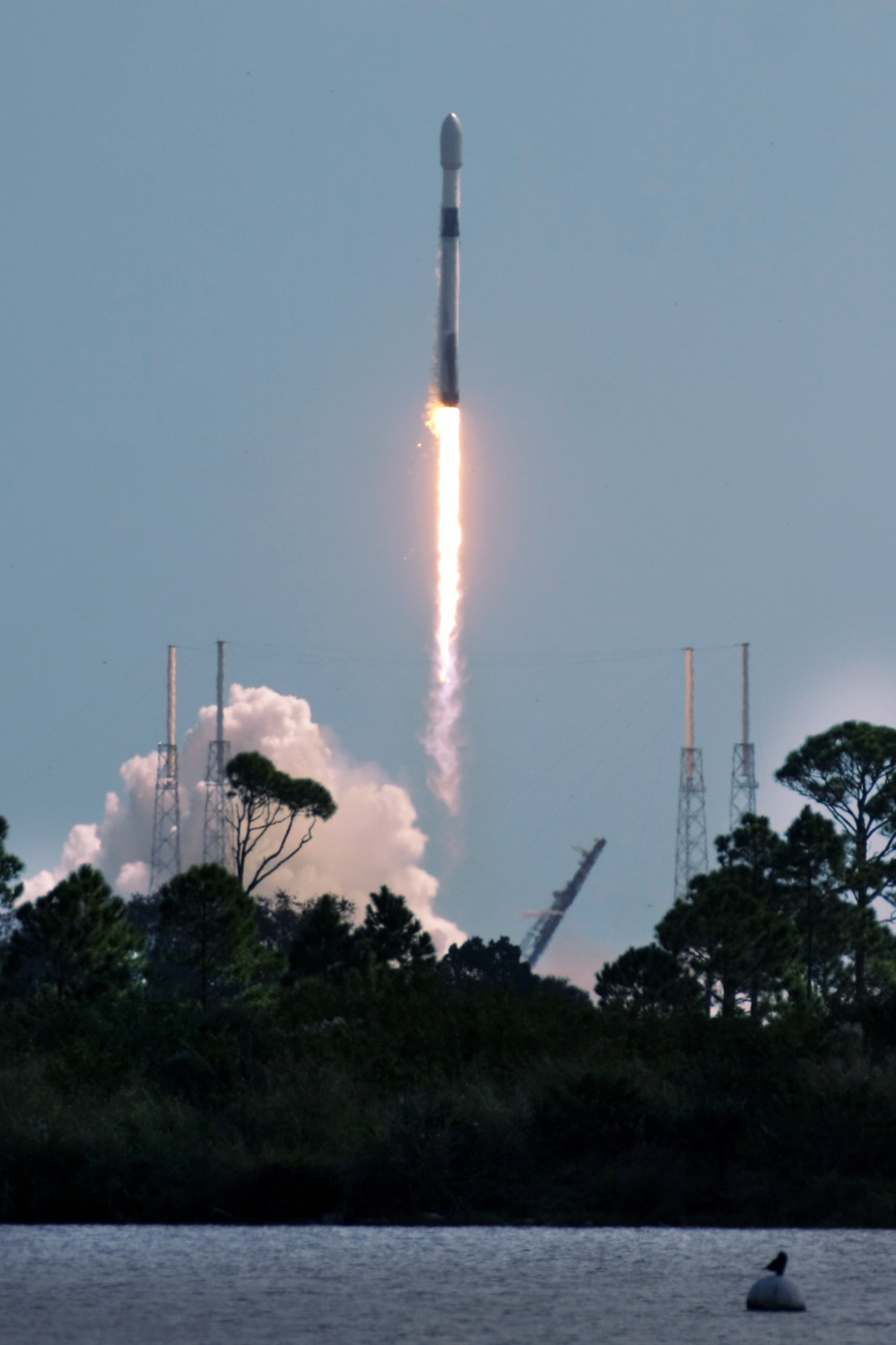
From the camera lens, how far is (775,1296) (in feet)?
65.8

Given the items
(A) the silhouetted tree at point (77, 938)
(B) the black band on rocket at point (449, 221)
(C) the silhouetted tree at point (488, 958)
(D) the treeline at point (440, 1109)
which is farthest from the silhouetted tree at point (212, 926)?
(C) the silhouetted tree at point (488, 958)

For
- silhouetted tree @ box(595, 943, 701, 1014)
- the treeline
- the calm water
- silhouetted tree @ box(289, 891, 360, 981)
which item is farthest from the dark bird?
silhouetted tree @ box(289, 891, 360, 981)

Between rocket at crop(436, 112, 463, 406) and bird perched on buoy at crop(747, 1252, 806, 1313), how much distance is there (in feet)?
226

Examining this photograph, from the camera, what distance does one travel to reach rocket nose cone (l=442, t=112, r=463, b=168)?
297ft

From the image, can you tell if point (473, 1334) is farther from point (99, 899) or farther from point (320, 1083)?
point (99, 899)

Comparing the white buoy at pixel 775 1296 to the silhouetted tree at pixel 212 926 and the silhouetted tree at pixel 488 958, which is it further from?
the silhouetted tree at pixel 488 958

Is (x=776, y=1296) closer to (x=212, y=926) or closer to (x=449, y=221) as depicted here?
(x=212, y=926)

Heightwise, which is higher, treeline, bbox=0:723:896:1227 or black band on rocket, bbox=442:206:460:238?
black band on rocket, bbox=442:206:460:238

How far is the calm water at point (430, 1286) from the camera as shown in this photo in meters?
18.6

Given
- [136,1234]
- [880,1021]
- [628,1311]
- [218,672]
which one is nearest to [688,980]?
[880,1021]

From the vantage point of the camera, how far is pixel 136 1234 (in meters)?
28.2

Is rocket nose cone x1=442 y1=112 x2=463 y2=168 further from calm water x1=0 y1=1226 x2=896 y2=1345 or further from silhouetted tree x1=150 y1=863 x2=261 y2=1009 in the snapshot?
calm water x1=0 y1=1226 x2=896 y2=1345

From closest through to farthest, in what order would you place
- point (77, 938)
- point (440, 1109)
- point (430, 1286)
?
1. point (430, 1286)
2. point (440, 1109)
3. point (77, 938)

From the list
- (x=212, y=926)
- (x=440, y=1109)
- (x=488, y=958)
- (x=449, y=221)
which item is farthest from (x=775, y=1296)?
(x=488, y=958)
